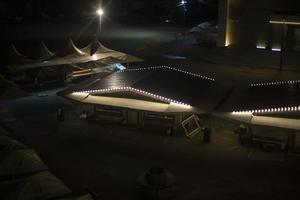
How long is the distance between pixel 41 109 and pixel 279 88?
16.6 m

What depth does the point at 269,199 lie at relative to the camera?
1980 cm

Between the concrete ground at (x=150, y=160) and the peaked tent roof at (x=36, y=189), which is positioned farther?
the concrete ground at (x=150, y=160)

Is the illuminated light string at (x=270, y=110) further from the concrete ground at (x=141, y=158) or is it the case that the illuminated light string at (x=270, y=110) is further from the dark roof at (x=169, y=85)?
the concrete ground at (x=141, y=158)

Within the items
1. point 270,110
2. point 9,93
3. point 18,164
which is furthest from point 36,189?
point 9,93

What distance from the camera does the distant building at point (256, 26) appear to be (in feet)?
144

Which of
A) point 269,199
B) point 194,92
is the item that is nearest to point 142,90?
point 194,92

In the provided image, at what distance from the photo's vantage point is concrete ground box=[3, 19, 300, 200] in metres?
20.8

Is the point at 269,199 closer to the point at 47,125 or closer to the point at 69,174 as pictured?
the point at 69,174

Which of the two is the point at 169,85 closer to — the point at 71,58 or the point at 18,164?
the point at 18,164

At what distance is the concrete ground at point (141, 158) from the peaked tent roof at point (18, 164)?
2.23m

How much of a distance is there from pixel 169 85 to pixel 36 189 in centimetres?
1425

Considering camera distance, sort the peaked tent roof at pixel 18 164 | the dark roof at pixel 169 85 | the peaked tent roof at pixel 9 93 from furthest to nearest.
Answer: the peaked tent roof at pixel 9 93, the dark roof at pixel 169 85, the peaked tent roof at pixel 18 164

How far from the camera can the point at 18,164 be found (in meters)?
18.6

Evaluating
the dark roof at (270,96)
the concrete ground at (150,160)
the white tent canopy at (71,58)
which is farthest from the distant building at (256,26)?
the concrete ground at (150,160)
